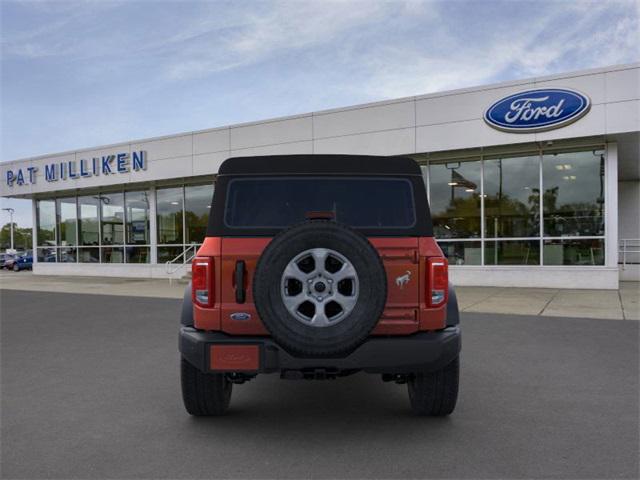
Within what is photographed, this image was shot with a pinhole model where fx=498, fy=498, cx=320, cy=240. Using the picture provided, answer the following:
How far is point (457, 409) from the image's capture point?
13.7 feet

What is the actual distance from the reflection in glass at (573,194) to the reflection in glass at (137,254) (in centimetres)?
1623

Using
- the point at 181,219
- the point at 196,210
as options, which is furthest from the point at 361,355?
the point at 181,219

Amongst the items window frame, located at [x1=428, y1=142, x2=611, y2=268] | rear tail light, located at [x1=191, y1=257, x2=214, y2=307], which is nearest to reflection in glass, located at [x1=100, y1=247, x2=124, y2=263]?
window frame, located at [x1=428, y1=142, x2=611, y2=268]

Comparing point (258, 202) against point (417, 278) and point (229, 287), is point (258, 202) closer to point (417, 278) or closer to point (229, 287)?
point (229, 287)

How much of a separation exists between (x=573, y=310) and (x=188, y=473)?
8781 millimetres

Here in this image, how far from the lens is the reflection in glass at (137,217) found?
874 inches

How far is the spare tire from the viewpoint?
3.10 metres

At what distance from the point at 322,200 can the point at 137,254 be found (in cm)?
2037

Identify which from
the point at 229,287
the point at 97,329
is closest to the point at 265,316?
the point at 229,287

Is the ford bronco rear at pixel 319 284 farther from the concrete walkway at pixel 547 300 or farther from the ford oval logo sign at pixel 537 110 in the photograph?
the ford oval logo sign at pixel 537 110

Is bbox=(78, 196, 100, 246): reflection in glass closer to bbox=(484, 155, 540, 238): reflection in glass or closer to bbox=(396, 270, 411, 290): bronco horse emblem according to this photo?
bbox=(484, 155, 540, 238): reflection in glass

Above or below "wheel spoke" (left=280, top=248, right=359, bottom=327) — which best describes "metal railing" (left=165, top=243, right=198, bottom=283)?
below

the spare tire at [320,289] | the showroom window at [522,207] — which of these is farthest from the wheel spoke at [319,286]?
the showroom window at [522,207]

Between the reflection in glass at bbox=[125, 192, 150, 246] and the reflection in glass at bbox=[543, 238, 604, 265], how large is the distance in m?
16.2
